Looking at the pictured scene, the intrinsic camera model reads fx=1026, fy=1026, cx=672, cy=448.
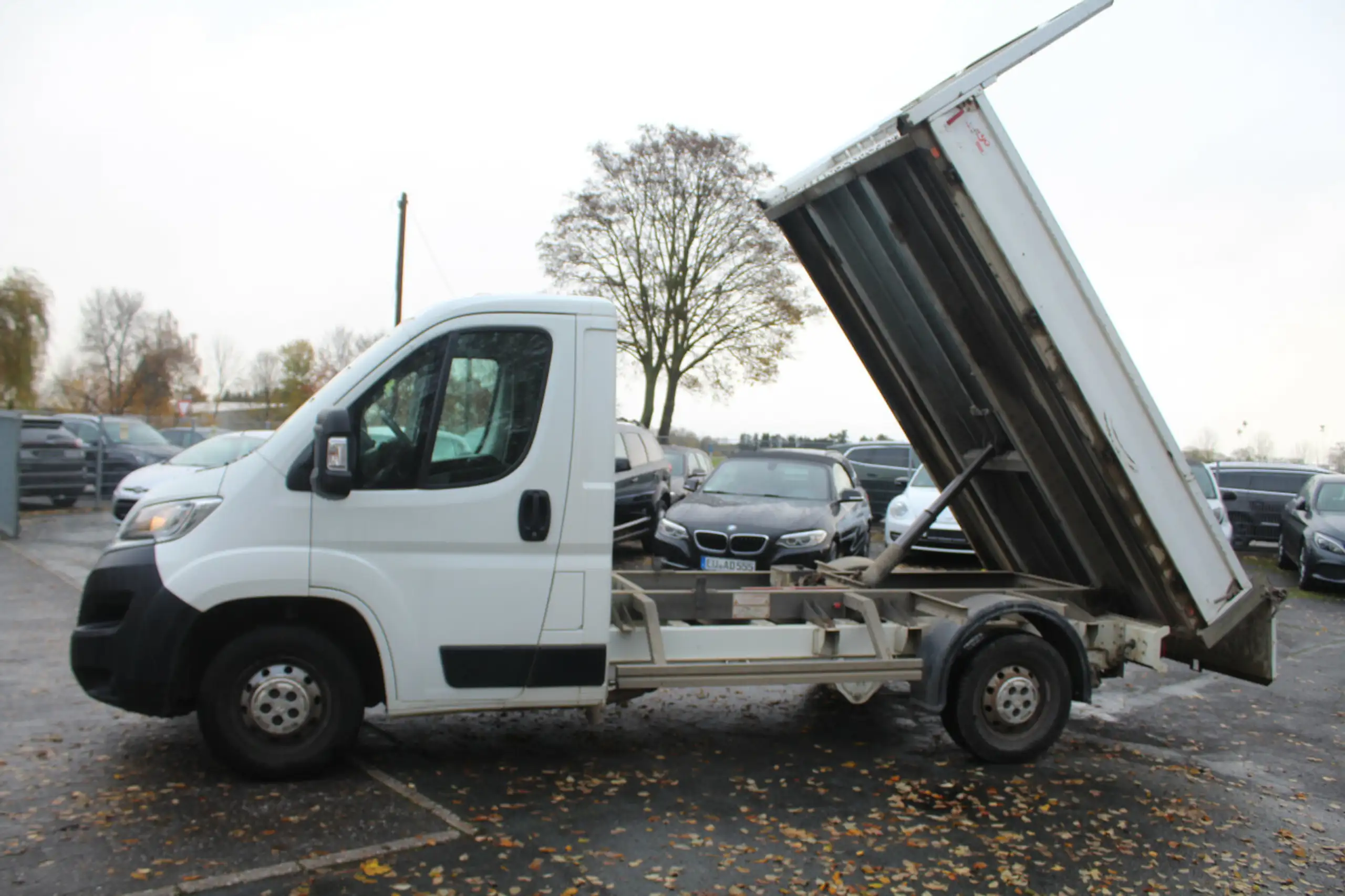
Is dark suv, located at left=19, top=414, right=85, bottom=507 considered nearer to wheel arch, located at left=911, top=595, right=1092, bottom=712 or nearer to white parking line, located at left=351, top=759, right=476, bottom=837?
white parking line, located at left=351, top=759, right=476, bottom=837

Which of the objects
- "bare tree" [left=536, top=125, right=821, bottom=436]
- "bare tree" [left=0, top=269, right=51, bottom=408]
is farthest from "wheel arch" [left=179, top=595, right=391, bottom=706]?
"bare tree" [left=0, top=269, right=51, bottom=408]

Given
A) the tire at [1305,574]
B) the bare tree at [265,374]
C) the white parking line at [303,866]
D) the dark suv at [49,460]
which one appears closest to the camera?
the white parking line at [303,866]

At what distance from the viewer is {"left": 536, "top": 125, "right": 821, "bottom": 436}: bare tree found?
3828cm

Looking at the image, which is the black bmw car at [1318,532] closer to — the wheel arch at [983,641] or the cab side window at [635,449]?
the cab side window at [635,449]

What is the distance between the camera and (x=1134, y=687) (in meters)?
8.30

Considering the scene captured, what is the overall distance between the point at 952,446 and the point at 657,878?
12.2 ft

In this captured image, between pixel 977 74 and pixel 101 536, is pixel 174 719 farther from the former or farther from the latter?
pixel 101 536

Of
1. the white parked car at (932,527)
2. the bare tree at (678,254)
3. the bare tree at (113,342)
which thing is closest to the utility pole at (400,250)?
the bare tree at (678,254)

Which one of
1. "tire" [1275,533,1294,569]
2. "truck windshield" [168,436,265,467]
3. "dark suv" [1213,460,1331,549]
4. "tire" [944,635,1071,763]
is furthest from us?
"dark suv" [1213,460,1331,549]

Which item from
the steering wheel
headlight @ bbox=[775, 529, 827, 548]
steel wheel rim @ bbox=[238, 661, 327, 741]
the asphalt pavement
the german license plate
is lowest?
the asphalt pavement

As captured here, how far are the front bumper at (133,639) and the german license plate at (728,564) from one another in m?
5.87

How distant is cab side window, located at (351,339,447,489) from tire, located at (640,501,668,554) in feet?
32.7

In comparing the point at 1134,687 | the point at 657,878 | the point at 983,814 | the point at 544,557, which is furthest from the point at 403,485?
the point at 1134,687

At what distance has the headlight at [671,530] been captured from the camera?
1036 cm
